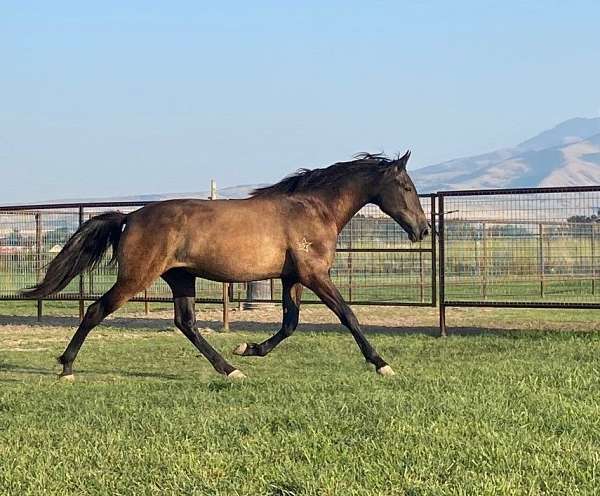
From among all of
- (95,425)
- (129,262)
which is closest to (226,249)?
(129,262)

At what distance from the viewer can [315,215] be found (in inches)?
344

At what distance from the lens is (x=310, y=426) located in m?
5.18

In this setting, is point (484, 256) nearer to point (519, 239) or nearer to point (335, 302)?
point (519, 239)

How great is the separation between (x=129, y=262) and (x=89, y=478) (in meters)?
4.17

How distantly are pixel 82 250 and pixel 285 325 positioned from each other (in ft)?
7.01

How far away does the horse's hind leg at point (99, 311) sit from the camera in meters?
8.30

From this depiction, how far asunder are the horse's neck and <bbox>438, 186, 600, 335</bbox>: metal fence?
314cm

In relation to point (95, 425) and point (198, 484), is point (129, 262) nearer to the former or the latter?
point (95, 425)

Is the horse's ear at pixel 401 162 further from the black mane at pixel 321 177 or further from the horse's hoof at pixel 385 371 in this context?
the horse's hoof at pixel 385 371

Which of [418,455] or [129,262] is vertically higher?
[129,262]

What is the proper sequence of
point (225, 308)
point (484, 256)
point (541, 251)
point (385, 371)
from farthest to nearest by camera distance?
point (484, 256) → point (541, 251) → point (225, 308) → point (385, 371)

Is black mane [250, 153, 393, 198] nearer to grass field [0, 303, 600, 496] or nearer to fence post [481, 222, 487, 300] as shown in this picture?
grass field [0, 303, 600, 496]

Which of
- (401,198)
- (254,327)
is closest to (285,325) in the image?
(401,198)

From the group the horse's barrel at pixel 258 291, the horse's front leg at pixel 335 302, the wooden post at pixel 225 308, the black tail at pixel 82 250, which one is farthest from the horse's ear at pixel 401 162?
the horse's barrel at pixel 258 291
